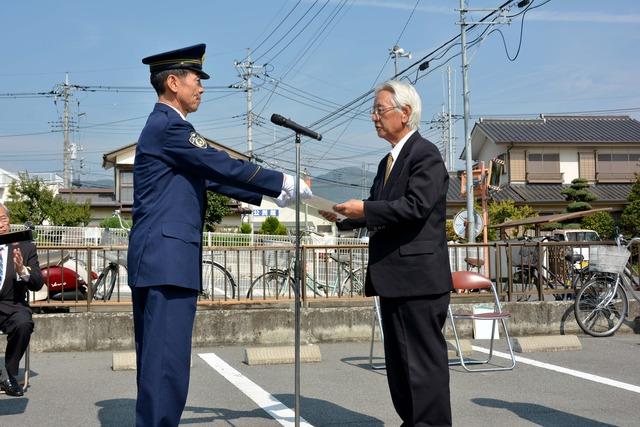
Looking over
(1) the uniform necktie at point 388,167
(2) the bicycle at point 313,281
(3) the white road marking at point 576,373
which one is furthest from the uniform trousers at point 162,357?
(2) the bicycle at point 313,281

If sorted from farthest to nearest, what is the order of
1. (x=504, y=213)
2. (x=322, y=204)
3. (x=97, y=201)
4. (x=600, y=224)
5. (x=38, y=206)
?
(x=97, y=201)
(x=38, y=206)
(x=600, y=224)
(x=504, y=213)
(x=322, y=204)

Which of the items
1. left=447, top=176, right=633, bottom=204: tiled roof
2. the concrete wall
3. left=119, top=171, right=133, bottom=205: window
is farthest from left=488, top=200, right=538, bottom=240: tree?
the concrete wall

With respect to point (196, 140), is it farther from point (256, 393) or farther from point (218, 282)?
point (218, 282)

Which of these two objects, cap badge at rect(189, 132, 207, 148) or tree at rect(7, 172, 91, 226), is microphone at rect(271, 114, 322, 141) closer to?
cap badge at rect(189, 132, 207, 148)

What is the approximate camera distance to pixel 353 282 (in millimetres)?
10094

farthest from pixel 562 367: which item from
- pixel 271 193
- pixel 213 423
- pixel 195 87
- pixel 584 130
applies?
pixel 584 130

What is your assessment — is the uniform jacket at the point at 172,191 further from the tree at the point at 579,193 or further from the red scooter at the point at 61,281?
the tree at the point at 579,193

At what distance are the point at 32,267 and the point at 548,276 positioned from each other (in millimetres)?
6841

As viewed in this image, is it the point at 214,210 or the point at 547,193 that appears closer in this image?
the point at 214,210

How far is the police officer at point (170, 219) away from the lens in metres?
3.43

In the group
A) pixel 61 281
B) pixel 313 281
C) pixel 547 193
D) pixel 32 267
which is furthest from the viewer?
pixel 547 193

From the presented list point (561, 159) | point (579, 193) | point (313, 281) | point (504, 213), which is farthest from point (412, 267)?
point (561, 159)

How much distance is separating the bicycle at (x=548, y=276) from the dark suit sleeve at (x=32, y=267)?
6.30 m

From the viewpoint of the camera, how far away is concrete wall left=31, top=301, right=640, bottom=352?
812cm
